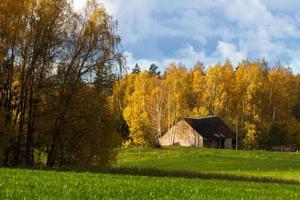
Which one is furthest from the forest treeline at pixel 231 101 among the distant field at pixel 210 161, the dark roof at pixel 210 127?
the distant field at pixel 210 161

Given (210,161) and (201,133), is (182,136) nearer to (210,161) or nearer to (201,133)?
(201,133)

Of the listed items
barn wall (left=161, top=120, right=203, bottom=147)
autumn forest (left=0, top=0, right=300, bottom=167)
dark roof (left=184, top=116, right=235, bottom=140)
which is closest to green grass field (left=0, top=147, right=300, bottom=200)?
autumn forest (left=0, top=0, right=300, bottom=167)

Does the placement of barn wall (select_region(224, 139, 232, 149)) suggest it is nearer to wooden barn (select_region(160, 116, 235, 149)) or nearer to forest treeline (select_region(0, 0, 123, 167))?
wooden barn (select_region(160, 116, 235, 149))

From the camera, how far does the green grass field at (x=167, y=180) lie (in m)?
17.2

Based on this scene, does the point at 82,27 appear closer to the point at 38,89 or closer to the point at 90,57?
the point at 90,57

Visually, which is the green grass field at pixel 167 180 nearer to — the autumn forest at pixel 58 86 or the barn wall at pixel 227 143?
the autumn forest at pixel 58 86

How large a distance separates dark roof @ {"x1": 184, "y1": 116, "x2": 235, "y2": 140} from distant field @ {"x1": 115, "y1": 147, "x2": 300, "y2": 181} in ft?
58.3

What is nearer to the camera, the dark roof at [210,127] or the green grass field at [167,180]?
the green grass field at [167,180]

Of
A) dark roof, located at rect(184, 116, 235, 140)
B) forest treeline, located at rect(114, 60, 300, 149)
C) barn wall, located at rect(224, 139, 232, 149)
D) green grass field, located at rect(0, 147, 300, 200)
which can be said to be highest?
forest treeline, located at rect(114, 60, 300, 149)

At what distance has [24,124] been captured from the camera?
37844 millimetres

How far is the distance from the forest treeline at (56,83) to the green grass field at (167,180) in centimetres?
446

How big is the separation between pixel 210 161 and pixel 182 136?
126 ft

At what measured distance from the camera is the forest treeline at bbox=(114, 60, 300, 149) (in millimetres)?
109000

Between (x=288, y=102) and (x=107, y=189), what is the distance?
100 meters
